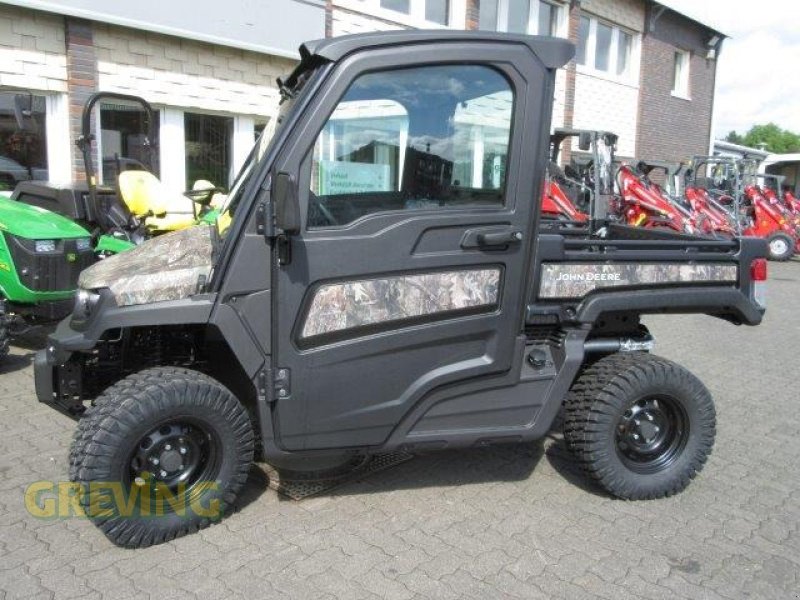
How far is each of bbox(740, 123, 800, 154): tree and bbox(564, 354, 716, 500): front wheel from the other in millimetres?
97775

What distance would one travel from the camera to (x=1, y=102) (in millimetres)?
7730

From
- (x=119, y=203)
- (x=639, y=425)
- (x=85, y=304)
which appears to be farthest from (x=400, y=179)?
(x=119, y=203)

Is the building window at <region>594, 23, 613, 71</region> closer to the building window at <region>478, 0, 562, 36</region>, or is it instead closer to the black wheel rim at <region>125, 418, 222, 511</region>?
the building window at <region>478, 0, 562, 36</region>

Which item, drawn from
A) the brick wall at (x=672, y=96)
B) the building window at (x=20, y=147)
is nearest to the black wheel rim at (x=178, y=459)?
the building window at (x=20, y=147)

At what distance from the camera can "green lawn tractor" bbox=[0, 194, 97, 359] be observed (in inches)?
214

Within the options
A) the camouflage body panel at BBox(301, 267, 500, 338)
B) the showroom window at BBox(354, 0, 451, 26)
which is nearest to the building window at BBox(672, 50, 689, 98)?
the showroom window at BBox(354, 0, 451, 26)

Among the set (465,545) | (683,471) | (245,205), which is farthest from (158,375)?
(683,471)

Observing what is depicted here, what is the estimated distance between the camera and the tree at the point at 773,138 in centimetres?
9194

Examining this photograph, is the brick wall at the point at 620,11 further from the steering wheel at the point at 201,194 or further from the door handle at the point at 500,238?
the door handle at the point at 500,238

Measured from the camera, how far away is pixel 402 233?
3.16 m

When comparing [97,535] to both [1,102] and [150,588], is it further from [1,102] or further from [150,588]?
[1,102]

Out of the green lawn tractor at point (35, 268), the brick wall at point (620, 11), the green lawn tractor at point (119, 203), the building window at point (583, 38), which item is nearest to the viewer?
the green lawn tractor at point (35, 268)

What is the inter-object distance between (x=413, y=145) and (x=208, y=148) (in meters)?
7.47

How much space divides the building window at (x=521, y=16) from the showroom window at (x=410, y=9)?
822 mm
